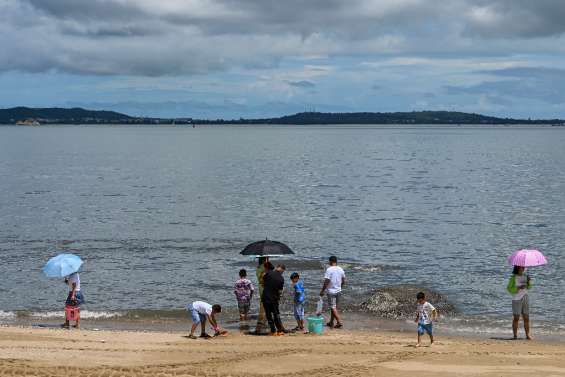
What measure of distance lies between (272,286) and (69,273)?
16.3ft

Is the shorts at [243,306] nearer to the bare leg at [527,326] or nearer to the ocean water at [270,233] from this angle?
the ocean water at [270,233]

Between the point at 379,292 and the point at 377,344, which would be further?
the point at 379,292

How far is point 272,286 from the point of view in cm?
1852

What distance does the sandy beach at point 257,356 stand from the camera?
15227 mm

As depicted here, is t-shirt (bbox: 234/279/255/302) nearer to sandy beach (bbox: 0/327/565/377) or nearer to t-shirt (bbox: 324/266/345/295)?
sandy beach (bbox: 0/327/565/377)

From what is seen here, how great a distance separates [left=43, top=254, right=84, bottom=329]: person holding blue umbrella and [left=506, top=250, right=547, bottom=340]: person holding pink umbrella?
10.5m

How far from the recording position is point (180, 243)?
36062mm

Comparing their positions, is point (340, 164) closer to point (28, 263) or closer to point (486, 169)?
point (486, 169)

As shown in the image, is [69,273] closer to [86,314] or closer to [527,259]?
[86,314]

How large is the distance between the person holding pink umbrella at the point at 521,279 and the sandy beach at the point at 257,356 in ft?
2.89

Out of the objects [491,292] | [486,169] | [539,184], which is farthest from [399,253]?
[486,169]

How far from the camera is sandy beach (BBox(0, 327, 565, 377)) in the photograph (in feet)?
50.0

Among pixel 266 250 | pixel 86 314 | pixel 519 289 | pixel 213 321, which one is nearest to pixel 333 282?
pixel 266 250

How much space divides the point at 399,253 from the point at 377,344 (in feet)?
55.2
